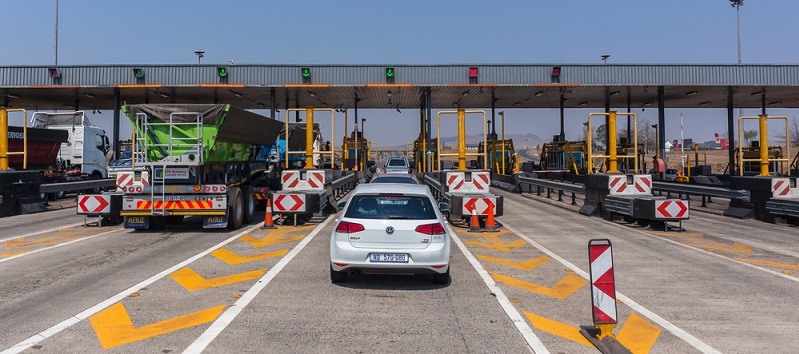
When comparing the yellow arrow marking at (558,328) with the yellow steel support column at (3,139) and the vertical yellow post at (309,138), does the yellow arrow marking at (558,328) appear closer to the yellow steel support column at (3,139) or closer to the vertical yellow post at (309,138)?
the vertical yellow post at (309,138)

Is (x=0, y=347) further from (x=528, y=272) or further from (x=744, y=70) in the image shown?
(x=744, y=70)

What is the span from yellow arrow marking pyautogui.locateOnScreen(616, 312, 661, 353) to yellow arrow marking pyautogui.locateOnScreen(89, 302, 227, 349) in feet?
14.6

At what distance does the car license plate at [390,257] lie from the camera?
7016 mm

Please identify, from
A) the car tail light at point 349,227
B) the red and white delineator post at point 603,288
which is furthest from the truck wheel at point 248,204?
the red and white delineator post at point 603,288

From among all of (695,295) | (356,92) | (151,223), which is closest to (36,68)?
(356,92)

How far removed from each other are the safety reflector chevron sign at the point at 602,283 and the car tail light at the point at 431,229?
2371 mm

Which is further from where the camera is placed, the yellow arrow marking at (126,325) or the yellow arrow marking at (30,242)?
the yellow arrow marking at (30,242)

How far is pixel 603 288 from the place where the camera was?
5.18 m

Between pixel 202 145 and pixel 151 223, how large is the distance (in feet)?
8.88

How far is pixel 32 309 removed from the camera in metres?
6.28

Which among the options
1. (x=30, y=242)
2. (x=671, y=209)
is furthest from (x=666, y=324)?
(x=30, y=242)

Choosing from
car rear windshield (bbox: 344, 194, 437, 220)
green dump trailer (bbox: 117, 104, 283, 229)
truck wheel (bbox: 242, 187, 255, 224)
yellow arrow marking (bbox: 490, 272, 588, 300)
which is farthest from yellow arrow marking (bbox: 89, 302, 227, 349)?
truck wheel (bbox: 242, 187, 255, 224)

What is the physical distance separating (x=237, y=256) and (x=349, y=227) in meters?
3.74

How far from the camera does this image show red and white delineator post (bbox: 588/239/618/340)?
5.14 meters
